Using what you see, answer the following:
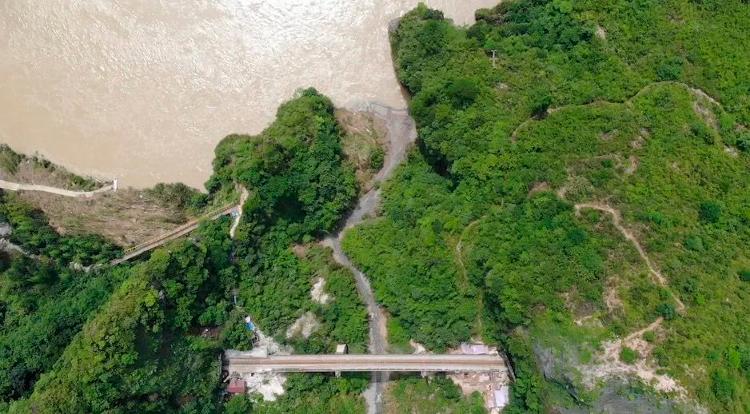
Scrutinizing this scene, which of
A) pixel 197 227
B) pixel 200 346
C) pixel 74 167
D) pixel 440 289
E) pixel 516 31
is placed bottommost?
pixel 440 289

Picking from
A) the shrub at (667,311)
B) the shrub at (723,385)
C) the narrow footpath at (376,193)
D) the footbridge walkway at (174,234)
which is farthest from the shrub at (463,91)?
the shrub at (723,385)

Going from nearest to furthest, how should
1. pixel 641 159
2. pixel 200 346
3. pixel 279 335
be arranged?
pixel 641 159 → pixel 200 346 → pixel 279 335

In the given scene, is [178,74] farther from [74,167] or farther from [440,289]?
[440,289]

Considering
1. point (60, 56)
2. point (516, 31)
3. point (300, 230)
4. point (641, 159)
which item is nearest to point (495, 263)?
point (641, 159)

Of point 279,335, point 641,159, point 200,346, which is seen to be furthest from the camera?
point 279,335

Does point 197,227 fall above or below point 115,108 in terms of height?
below

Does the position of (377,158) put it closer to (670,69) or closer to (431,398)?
(431,398)

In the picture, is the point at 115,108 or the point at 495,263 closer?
the point at 495,263

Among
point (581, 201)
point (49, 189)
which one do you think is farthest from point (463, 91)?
point (49, 189)
